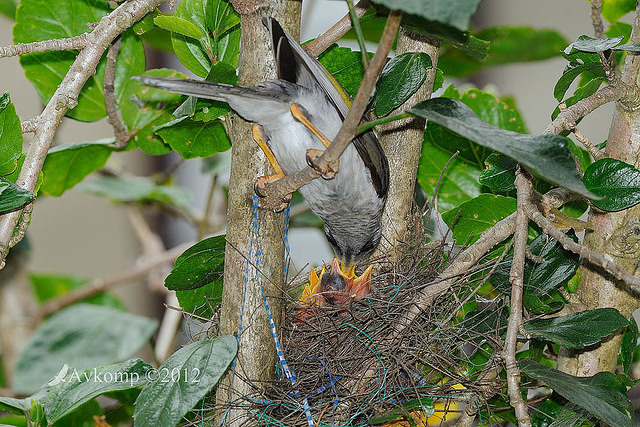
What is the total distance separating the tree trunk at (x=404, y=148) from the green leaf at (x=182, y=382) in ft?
1.59

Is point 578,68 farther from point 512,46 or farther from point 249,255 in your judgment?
point 512,46

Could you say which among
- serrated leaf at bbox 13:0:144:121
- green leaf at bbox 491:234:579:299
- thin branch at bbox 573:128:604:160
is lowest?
green leaf at bbox 491:234:579:299

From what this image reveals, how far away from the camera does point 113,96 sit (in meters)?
1.42

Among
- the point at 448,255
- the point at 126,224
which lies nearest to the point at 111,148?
the point at 448,255


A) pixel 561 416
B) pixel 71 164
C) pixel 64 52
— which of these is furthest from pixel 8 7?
pixel 561 416

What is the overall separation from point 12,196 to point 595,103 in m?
0.94

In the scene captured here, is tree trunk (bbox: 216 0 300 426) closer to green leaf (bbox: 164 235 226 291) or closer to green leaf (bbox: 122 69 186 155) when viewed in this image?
green leaf (bbox: 164 235 226 291)

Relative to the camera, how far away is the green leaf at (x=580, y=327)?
3.35 ft

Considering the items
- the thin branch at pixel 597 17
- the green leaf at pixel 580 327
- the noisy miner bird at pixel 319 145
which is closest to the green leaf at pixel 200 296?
the noisy miner bird at pixel 319 145

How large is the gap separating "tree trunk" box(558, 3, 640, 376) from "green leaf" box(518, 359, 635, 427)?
0.49 ft

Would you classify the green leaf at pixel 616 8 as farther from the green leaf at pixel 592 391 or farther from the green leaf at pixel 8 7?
the green leaf at pixel 8 7

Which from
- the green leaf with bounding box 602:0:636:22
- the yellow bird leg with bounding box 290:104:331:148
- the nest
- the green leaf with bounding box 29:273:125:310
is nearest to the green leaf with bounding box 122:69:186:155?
the yellow bird leg with bounding box 290:104:331:148

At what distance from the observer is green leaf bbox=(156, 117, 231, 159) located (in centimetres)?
140

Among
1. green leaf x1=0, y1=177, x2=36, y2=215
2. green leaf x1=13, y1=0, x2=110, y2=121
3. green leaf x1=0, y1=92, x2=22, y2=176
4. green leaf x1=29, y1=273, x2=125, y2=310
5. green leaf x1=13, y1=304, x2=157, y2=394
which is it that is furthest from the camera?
green leaf x1=29, y1=273, x2=125, y2=310
